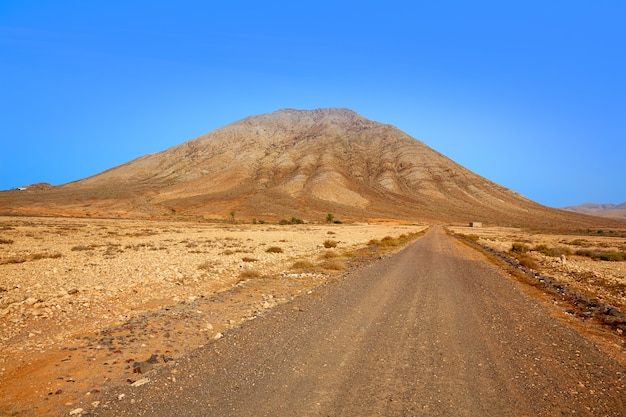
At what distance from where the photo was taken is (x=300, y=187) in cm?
14162

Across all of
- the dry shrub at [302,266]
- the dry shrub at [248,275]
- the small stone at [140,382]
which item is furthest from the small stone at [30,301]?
the dry shrub at [302,266]

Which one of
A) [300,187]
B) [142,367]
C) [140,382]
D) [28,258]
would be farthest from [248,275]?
[300,187]

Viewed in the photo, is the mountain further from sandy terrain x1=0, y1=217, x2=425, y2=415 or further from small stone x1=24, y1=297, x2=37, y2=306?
small stone x1=24, y1=297, x2=37, y2=306

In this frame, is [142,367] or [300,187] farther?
[300,187]

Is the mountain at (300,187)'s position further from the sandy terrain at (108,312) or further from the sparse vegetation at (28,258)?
the sandy terrain at (108,312)

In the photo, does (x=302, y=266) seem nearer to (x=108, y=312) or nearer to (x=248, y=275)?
(x=248, y=275)

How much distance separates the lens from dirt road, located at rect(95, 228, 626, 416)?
4.93 metres

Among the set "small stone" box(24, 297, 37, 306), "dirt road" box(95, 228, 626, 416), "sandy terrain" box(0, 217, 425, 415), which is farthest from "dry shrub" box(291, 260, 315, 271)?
"small stone" box(24, 297, 37, 306)

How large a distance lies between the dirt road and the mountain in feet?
308

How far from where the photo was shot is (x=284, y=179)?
152m

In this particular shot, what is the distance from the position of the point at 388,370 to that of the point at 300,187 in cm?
13616

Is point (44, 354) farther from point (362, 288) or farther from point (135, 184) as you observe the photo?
point (135, 184)

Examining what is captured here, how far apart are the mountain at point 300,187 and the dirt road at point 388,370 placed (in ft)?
308

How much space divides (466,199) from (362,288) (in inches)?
5823
